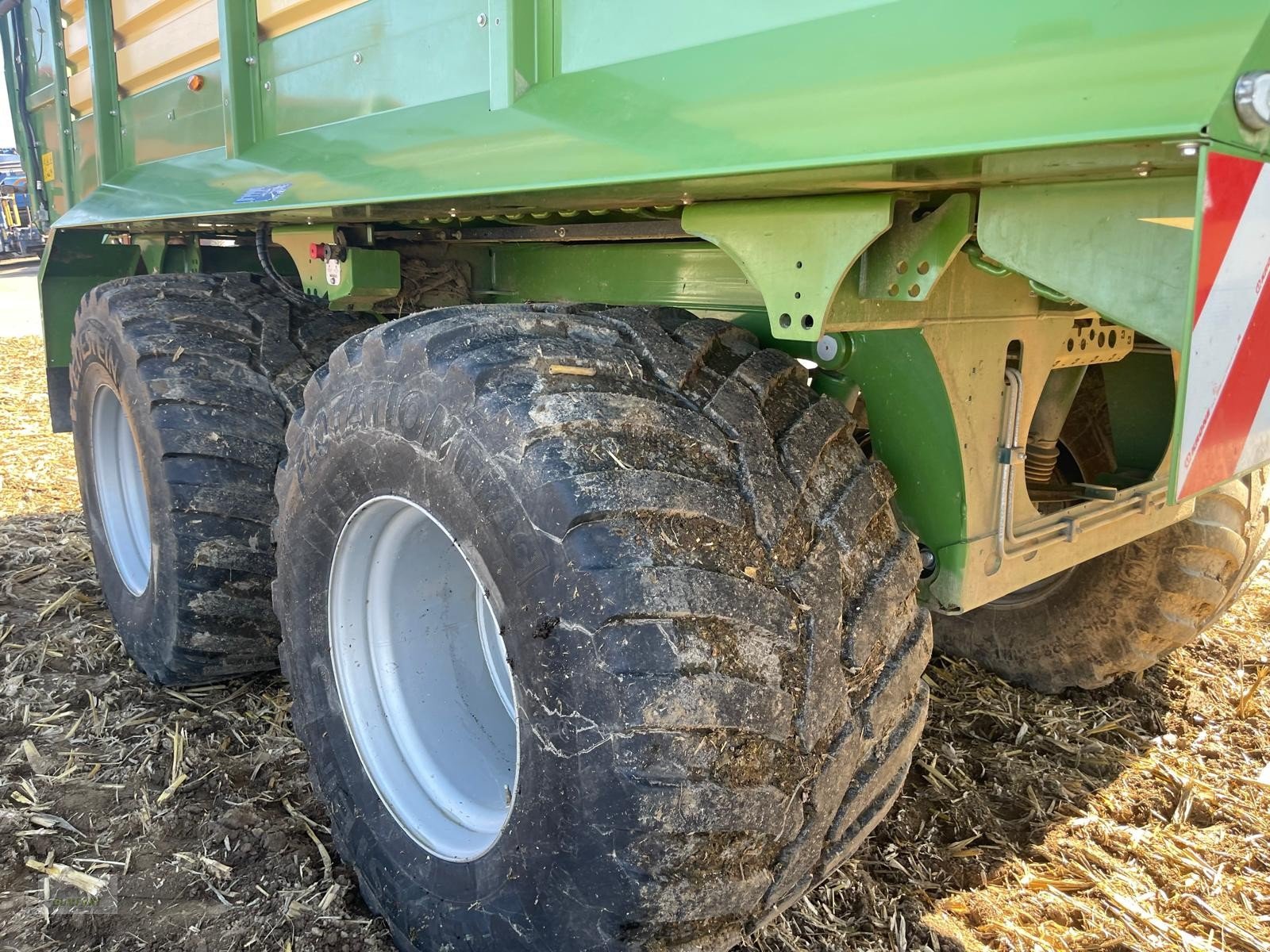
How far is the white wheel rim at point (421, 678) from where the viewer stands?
6.56 ft

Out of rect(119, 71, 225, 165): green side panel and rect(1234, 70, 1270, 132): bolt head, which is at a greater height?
rect(119, 71, 225, 165): green side panel

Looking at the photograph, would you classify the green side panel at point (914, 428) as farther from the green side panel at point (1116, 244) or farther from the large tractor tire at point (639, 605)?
the green side panel at point (1116, 244)

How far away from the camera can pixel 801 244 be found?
144 centimetres

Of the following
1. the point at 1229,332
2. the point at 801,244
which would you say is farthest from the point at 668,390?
the point at 1229,332

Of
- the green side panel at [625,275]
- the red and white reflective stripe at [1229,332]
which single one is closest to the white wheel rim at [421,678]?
the green side panel at [625,275]

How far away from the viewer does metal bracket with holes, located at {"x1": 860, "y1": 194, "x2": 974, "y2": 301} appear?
139cm

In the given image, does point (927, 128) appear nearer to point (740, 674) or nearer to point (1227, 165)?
point (1227, 165)

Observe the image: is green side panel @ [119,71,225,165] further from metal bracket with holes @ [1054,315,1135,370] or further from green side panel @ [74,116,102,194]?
metal bracket with holes @ [1054,315,1135,370]

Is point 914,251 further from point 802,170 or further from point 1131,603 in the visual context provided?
point 1131,603

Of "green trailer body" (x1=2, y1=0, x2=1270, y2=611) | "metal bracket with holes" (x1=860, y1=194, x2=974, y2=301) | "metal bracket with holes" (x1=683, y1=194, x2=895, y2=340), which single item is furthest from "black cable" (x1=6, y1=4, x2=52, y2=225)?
"metal bracket with holes" (x1=860, y1=194, x2=974, y2=301)

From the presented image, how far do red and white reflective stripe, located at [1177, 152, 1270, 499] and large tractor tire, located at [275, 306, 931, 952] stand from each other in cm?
59

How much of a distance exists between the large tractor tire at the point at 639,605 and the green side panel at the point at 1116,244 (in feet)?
1.75

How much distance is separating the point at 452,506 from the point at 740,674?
0.54m

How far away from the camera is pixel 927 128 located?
1.11 m
